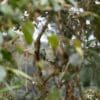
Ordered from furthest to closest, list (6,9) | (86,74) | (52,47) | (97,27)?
(97,27), (86,74), (52,47), (6,9)

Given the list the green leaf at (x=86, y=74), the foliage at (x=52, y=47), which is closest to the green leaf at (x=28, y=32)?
the foliage at (x=52, y=47)

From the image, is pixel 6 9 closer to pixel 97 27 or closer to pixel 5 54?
pixel 5 54

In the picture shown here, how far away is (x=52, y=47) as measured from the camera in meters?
1.02

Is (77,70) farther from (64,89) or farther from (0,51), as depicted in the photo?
(0,51)

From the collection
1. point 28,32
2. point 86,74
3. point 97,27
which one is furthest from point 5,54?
point 97,27

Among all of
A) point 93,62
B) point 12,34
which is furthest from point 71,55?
point 12,34

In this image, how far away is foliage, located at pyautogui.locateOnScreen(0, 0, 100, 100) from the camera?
3.17 ft

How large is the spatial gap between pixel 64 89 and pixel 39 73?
24cm

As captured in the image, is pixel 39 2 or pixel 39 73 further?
pixel 39 73

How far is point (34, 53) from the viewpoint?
4.65 ft

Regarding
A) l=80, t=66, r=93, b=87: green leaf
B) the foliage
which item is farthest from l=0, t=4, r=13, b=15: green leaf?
l=80, t=66, r=93, b=87: green leaf

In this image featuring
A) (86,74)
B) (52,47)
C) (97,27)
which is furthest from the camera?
(97,27)

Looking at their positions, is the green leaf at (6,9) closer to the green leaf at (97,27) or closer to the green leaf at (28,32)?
the green leaf at (28,32)

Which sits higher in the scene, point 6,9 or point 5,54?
point 6,9
